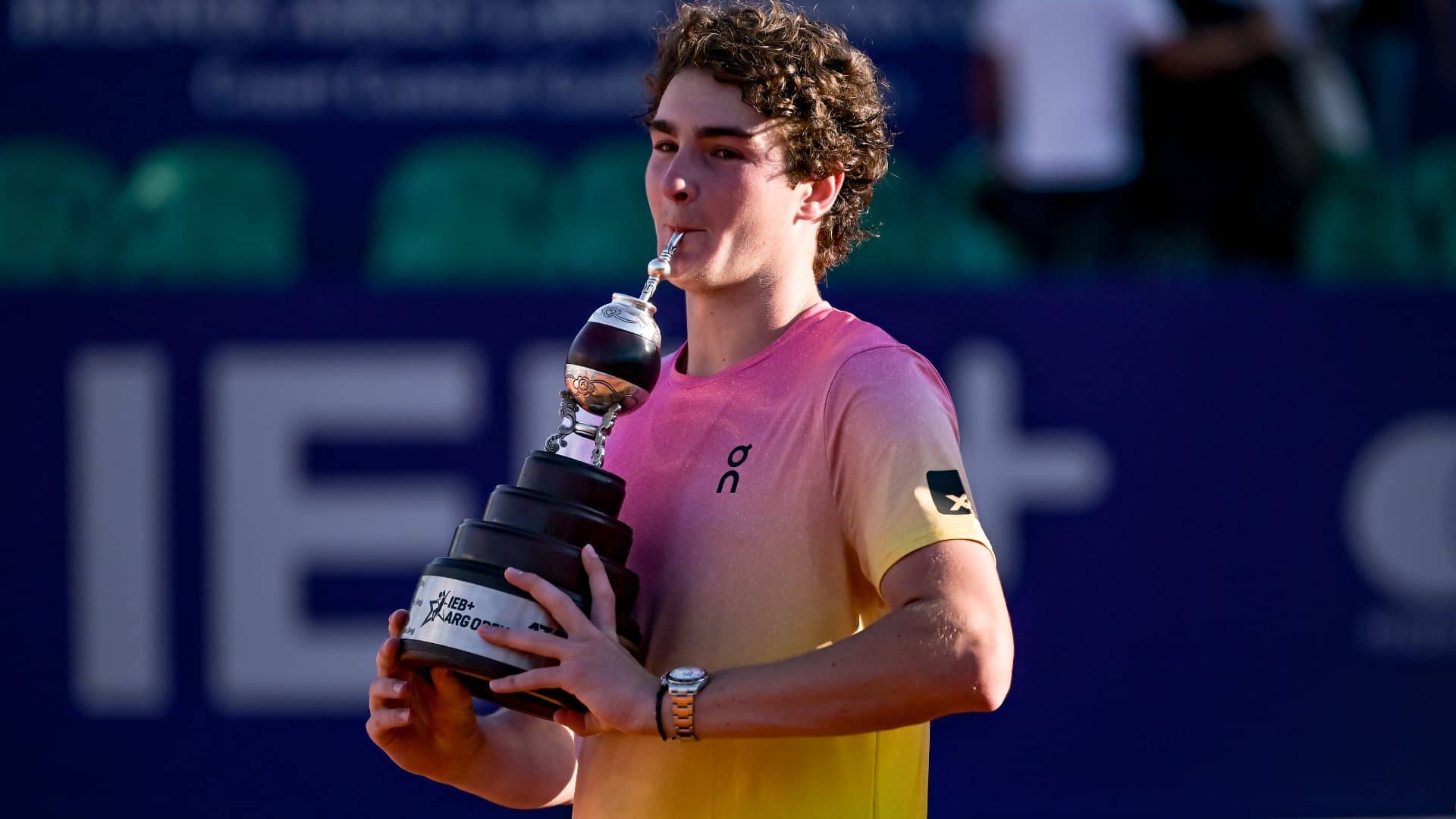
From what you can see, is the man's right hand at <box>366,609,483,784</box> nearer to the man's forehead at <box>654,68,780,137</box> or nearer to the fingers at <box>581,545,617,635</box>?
the fingers at <box>581,545,617,635</box>

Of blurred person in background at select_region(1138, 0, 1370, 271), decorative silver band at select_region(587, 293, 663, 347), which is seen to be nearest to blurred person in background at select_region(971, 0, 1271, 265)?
blurred person in background at select_region(1138, 0, 1370, 271)

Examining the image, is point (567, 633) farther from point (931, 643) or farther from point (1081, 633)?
point (1081, 633)

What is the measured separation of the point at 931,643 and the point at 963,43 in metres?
5.56

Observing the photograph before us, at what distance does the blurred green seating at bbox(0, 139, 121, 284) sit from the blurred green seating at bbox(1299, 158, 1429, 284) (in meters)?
4.57

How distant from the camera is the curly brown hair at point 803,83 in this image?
239 cm

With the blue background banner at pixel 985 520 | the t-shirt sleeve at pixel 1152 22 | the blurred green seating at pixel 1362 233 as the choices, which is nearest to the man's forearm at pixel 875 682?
the blue background banner at pixel 985 520

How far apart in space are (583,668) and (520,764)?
1.70ft

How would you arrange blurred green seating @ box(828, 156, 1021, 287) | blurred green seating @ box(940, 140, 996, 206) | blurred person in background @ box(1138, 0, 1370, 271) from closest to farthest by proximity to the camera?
blurred green seating @ box(828, 156, 1021, 287), blurred person in background @ box(1138, 0, 1370, 271), blurred green seating @ box(940, 140, 996, 206)

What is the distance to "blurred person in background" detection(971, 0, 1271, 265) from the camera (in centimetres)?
678

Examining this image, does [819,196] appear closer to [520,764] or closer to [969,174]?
[520,764]

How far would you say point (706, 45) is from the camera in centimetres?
241

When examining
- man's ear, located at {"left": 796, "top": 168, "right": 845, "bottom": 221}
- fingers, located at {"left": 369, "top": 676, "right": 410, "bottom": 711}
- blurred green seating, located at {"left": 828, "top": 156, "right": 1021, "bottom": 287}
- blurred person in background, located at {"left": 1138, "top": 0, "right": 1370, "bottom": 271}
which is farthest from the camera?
blurred person in background, located at {"left": 1138, "top": 0, "right": 1370, "bottom": 271}

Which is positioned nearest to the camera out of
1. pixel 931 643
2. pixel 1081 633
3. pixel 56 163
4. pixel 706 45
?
pixel 931 643

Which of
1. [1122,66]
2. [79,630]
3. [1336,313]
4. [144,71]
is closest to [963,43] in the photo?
[1122,66]
